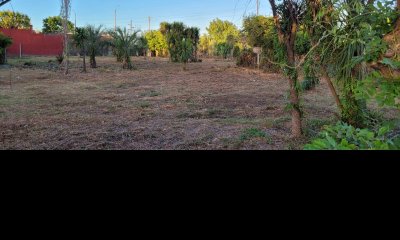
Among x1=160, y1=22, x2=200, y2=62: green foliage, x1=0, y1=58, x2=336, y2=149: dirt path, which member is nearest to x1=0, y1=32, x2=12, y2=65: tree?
x1=0, y1=58, x2=336, y2=149: dirt path

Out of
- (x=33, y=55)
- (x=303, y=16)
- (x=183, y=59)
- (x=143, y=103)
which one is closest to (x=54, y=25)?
(x=33, y=55)

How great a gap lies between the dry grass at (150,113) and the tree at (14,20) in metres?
1.55

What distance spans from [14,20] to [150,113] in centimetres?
655

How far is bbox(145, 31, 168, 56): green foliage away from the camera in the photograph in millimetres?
12086

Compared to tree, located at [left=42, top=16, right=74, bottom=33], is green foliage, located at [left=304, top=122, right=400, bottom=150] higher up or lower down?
lower down

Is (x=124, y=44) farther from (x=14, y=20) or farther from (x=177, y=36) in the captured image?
A: (x=14, y=20)

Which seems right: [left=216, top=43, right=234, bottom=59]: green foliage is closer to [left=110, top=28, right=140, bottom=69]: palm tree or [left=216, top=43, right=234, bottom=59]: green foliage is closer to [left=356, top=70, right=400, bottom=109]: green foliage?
[left=110, top=28, right=140, bottom=69]: palm tree

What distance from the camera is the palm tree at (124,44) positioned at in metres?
11.4

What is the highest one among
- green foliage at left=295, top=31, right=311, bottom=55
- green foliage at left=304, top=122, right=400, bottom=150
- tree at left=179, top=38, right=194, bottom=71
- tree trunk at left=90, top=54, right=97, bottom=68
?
tree at left=179, top=38, right=194, bottom=71

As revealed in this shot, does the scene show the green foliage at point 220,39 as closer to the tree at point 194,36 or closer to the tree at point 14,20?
the tree at point 194,36

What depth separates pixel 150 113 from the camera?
16.0 ft

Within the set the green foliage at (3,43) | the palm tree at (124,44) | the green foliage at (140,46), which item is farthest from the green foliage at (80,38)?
the green foliage at (3,43)

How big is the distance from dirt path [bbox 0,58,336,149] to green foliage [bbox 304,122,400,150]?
232 centimetres
